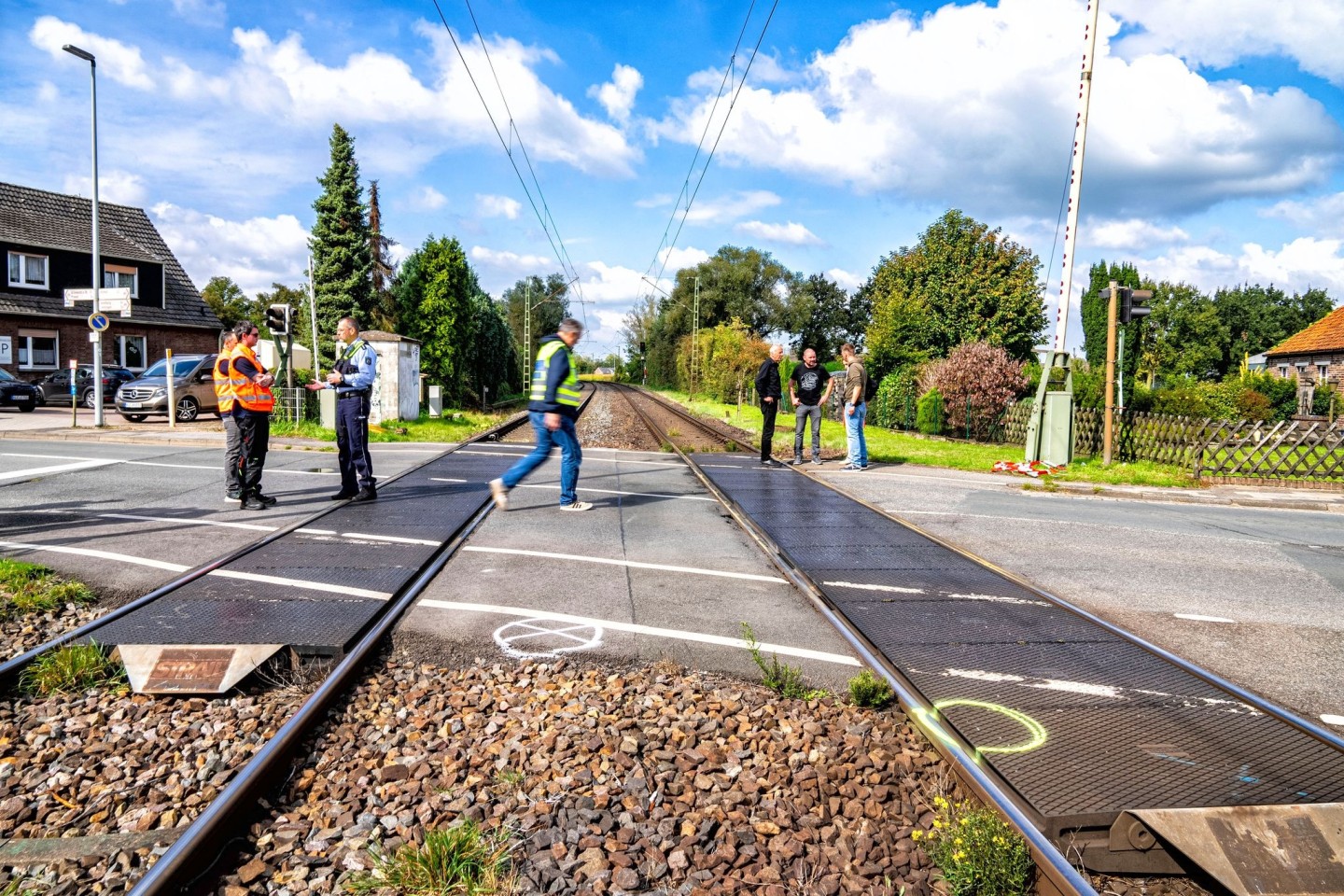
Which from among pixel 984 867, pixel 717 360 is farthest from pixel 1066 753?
pixel 717 360

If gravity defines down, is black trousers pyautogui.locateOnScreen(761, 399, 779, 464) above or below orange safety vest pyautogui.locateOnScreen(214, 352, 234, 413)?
below

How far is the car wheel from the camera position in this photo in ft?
72.3

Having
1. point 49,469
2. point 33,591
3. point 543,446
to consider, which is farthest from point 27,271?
point 33,591

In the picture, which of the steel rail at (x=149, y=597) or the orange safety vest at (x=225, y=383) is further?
the orange safety vest at (x=225, y=383)

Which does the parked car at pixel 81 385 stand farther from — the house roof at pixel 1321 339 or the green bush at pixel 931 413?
the house roof at pixel 1321 339

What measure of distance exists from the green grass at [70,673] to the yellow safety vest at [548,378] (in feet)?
16.6

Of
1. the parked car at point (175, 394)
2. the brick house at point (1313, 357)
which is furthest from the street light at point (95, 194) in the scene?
the brick house at point (1313, 357)

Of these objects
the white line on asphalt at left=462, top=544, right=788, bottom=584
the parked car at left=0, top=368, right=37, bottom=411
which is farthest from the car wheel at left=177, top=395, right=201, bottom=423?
the white line on asphalt at left=462, top=544, right=788, bottom=584

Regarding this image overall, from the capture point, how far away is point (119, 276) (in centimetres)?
3678

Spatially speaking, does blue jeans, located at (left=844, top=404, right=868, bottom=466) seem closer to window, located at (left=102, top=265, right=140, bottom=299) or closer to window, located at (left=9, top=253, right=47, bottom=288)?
window, located at (left=102, top=265, right=140, bottom=299)

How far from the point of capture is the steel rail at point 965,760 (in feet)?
9.23

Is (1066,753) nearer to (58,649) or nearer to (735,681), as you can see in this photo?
(735,681)

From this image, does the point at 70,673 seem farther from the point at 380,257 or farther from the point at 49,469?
the point at 380,257

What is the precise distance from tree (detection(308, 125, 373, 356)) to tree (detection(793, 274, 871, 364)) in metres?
51.3
